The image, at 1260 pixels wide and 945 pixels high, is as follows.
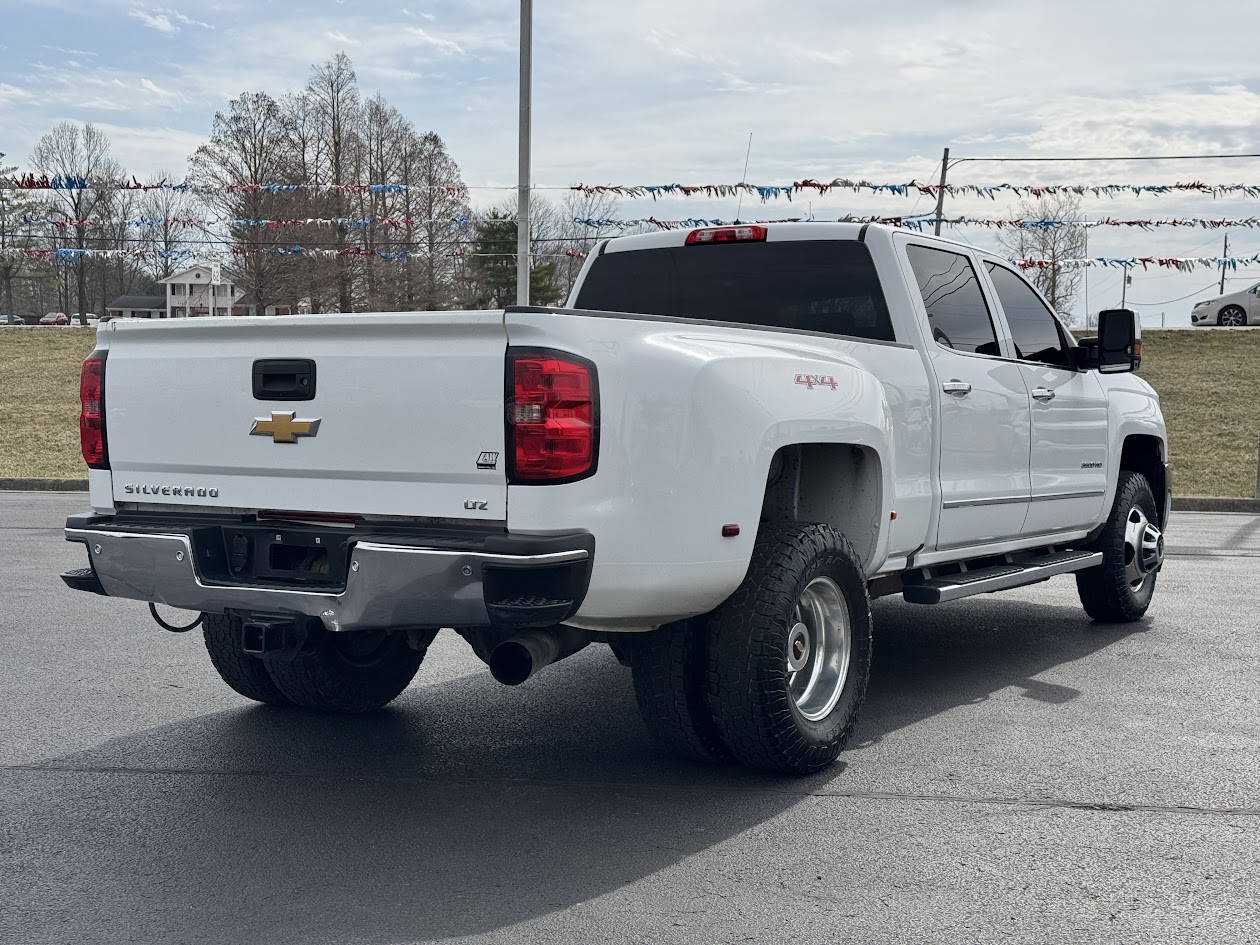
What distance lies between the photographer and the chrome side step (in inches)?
Answer: 233

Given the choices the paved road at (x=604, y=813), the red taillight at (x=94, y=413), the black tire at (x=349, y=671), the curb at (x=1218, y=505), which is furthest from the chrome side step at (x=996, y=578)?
the curb at (x=1218, y=505)

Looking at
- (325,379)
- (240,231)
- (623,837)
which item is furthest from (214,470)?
(240,231)

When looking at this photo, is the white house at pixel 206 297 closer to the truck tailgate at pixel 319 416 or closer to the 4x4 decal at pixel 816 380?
the truck tailgate at pixel 319 416

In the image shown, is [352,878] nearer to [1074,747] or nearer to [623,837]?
[623,837]

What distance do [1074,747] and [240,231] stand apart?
150 feet

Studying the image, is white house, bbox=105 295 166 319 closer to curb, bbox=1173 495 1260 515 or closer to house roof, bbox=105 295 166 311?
house roof, bbox=105 295 166 311

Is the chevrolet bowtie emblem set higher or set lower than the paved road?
higher

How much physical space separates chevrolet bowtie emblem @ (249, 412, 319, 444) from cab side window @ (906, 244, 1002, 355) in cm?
289

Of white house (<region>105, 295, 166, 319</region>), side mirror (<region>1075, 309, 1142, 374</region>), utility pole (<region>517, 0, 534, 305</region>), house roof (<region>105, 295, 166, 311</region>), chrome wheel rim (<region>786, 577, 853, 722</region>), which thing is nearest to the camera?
chrome wheel rim (<region>786, 577, 853, 722</region>)

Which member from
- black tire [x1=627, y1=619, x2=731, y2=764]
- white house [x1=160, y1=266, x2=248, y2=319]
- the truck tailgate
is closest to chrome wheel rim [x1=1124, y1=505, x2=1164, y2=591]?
black tire [x1=627, y1=619, x2=731, y2=764]

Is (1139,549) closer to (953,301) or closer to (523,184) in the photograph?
(953,301)

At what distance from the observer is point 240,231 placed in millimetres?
47438

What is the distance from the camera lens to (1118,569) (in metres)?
7.94

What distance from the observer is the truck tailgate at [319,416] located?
4.18 meters
